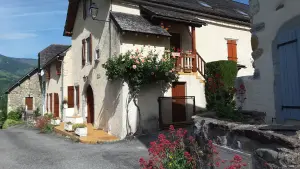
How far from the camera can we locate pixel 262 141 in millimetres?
2674

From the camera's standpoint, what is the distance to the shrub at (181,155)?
11.3ft

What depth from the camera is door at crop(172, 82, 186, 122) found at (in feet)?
35.8

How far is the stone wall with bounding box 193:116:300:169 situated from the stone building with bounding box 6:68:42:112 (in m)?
21.3

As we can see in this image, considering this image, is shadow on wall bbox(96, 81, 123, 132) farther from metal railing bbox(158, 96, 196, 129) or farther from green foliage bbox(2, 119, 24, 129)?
green foliage bbox(2, 119, 24, 129)

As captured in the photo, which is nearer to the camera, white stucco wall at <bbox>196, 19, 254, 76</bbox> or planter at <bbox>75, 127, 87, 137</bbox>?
planter at <bbox>75, 127, 87, 137</bbox>

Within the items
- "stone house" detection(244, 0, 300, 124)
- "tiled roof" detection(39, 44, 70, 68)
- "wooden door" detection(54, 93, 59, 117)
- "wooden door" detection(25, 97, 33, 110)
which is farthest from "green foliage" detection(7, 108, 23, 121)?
"stone house" detection(244, 0, 300, 124)

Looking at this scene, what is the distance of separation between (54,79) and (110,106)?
901 centimetres

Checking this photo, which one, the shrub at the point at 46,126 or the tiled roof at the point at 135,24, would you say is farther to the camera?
the shrub at the point at 46,126

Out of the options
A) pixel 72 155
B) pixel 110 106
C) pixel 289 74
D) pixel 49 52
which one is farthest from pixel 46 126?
pixel 289 74

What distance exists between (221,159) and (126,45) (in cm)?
736

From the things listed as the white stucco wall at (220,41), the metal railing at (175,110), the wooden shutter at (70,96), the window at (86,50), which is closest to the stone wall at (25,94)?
the wooden shutter at (70,96)

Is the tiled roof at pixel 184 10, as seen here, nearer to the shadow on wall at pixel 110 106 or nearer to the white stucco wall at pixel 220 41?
the white stucco wall at pixel 220 41

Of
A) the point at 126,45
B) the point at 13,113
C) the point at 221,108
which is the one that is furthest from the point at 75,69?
the point at 221,108

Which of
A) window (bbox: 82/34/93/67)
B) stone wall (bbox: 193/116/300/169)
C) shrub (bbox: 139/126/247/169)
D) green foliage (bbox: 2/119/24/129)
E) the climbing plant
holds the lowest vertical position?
green foliage (bbox: 2/119/24/129)
